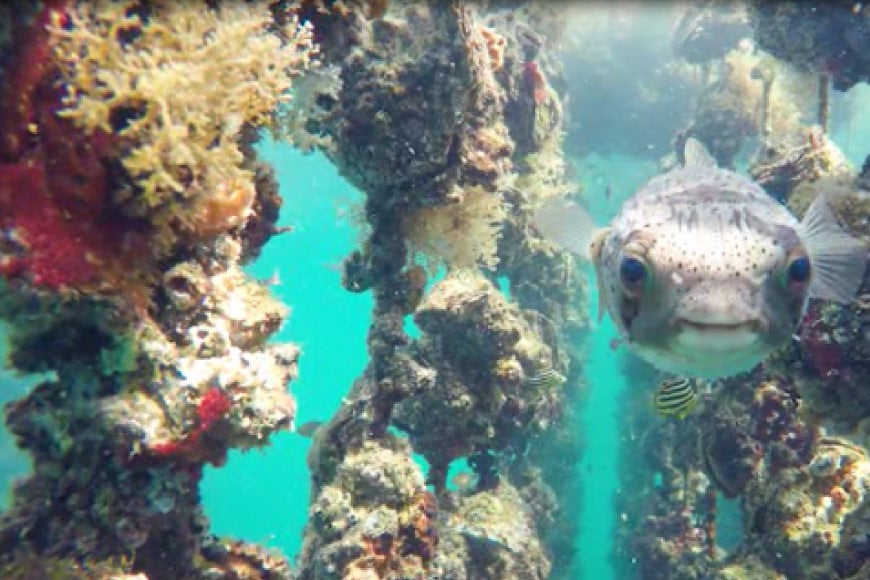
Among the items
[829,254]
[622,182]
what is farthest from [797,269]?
[622,182]

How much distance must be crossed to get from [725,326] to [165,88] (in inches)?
104

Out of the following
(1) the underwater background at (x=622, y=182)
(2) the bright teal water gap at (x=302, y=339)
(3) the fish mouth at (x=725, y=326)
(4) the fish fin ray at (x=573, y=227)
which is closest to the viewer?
(3) the fish mouth at (x=725, y=326)

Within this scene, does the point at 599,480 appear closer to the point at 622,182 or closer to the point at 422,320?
the point at 622,182

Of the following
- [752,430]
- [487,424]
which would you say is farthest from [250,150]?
[752,430]

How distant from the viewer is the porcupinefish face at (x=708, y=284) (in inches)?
92.7

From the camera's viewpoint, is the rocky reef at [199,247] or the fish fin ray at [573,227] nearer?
the rocky reef at [199,247]

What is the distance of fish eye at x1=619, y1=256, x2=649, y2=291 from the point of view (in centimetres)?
256

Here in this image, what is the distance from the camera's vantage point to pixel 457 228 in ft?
20.7

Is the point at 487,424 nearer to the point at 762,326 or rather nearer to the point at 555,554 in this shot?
the point at 762,326

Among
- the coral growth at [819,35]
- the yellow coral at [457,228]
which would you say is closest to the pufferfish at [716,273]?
the yellow coral at [457,228]

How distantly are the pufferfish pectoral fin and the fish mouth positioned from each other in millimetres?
836

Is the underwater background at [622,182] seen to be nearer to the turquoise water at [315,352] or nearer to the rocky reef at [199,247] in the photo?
the rocky reef at [199,247]

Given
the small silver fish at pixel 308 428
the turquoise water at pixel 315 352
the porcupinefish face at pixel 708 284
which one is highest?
the turquoise water at pixel 315 352

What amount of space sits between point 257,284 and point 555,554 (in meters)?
13.5
